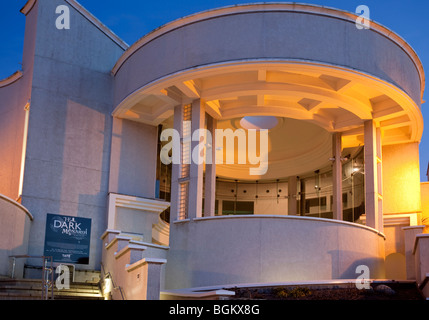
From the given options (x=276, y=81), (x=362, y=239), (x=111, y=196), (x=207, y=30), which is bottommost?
(x=362, y=239)

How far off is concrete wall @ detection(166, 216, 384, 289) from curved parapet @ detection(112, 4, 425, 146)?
388 cm

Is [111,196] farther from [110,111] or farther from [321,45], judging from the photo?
[321,45]

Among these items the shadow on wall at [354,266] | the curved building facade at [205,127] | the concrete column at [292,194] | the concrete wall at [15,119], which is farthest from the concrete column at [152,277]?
the concrete column at [292,194]

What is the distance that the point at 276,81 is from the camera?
18094mm

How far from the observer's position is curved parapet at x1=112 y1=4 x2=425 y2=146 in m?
16.8

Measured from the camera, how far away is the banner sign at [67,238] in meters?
18.9

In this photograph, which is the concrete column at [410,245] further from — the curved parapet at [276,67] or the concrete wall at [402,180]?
the concrete wall at [402,180]

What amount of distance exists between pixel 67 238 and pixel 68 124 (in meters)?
3.76

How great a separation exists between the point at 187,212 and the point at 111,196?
3173mm

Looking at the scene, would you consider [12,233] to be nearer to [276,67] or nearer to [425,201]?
[276,67]

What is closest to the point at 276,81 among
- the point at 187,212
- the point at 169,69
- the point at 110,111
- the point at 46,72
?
the point at 169,69

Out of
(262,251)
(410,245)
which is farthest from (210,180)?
(410,245)

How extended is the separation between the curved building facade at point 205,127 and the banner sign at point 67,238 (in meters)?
0.19

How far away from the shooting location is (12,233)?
1716 centimetres
